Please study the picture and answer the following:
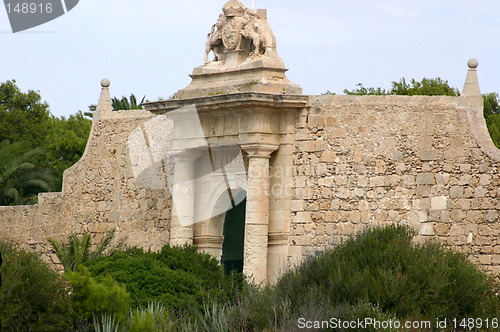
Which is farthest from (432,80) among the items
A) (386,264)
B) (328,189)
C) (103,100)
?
(386,264)

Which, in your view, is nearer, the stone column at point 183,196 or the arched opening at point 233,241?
the stone column at point 183,196

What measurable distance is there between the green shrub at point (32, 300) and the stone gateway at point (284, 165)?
4581mm

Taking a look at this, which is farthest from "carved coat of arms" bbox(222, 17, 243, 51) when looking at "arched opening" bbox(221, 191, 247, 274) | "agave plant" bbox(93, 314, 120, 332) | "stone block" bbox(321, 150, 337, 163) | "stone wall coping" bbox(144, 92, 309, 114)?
"agave plant" bbox(93, 314, 120, 332)

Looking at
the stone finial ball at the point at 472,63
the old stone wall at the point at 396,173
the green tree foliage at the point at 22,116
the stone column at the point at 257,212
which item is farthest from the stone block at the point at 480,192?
the green tree foliage at the point at 22,116

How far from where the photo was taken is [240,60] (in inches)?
870

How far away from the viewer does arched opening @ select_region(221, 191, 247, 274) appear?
2391 cm

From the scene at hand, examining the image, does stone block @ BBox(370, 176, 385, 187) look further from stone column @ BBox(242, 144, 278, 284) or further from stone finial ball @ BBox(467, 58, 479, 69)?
stone finial ball @ BBox(467, 58, 479, 69)

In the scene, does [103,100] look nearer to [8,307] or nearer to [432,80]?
[8,307]

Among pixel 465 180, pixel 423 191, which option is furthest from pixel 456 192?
pixel 423 191

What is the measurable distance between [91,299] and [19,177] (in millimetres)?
17120

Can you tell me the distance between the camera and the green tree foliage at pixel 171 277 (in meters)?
19.3

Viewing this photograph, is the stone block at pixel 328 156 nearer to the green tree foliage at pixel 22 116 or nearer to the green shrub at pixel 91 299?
the green shrub at pixel 91 299

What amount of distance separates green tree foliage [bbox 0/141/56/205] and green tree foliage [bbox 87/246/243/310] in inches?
469

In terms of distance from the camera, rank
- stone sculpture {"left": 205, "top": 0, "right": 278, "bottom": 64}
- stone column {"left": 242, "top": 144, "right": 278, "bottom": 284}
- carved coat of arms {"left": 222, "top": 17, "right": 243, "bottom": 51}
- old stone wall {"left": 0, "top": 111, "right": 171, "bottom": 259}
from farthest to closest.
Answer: old stone wall {"left": 0, "top": 111, "right": 171, "bottom": 259}
carved coat of arms {"left": 222, "top": 17, "right": 243, "bottom": 51}
stone sculpture {"left": 205, "top": 0, "right": 278, "bottom": 64}
stone column {"left": 242, "top": 144, "right": 278, "bottom": 284}
